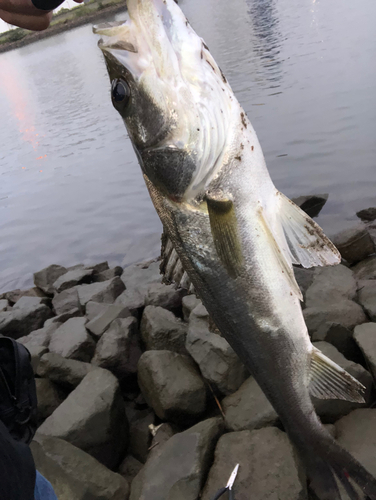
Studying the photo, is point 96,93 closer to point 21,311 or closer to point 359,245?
point 21,311

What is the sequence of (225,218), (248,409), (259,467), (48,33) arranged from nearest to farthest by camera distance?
(225,218)
(259,467)
(248,409)
(48,33)

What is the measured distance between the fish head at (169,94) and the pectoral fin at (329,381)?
127 centimetres

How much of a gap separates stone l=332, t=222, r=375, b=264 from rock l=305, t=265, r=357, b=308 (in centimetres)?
87

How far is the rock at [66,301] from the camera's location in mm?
6891

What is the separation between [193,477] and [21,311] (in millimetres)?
4645

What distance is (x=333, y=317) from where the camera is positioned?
13.0 ft

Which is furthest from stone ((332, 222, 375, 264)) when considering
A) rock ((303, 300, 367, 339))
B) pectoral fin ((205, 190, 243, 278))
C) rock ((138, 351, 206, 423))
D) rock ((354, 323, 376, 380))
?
pectoral fin ((205, 190, 243, 278))

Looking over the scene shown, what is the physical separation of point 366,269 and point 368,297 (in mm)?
1271

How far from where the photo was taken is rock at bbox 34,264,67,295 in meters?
8.14

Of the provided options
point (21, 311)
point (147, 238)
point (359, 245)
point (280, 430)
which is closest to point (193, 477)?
point (280, 430)

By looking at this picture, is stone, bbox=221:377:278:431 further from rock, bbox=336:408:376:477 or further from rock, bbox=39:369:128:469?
rock, bbox=39:369:128:469

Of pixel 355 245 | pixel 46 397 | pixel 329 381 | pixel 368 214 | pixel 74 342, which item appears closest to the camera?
pixel 329 381

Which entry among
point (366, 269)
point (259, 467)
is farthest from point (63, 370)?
point (366, 269)

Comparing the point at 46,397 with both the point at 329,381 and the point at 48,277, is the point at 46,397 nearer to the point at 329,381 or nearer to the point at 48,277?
the point at 329,381
